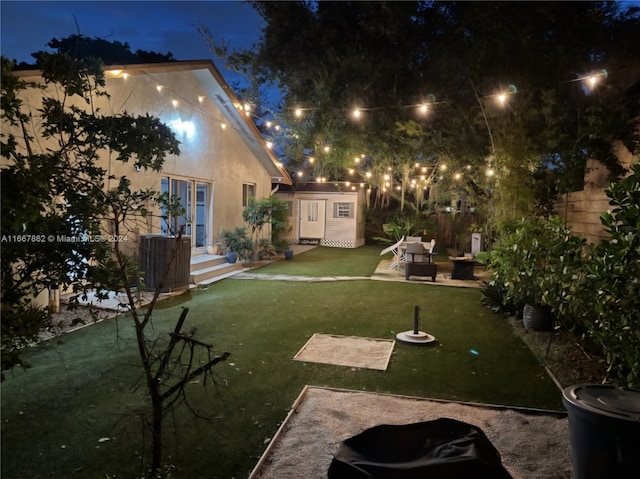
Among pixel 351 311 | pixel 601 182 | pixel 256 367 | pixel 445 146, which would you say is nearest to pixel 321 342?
pixel 256 367

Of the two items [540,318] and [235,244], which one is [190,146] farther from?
[540,318]

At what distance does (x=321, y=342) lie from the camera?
5.88m

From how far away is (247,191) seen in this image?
1513 cm

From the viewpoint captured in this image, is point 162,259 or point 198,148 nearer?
point 162,259

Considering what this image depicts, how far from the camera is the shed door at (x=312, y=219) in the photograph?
21219 mm

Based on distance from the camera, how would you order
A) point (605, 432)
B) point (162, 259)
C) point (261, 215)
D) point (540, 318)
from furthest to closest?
point (261, 215) → point (162, 259) → point (540, 318) → point (605, 432)

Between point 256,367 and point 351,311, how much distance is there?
10.0 feet

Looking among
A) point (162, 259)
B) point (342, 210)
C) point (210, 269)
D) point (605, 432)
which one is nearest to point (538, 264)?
point (605, 432)

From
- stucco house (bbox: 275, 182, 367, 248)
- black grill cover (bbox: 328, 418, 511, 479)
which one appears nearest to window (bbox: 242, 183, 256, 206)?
stucco house (bbox: 275, 182, 367, 248)

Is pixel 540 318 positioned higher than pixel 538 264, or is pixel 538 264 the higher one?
pixel 538 264

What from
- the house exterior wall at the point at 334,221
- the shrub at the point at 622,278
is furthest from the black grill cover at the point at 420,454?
the house exterior wall at the point at 334,221

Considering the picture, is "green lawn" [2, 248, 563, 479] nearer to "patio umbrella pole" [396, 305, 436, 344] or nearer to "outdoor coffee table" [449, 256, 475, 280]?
"patio umbrella pole" [396, 305, 436, 344]

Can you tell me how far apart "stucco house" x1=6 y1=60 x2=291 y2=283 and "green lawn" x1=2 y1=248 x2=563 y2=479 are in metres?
2.87

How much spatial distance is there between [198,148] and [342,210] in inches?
403
